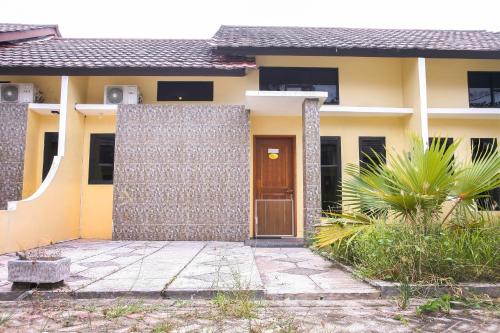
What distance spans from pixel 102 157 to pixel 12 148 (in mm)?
1919

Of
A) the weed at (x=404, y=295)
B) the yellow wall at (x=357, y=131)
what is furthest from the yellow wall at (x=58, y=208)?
the weed at (x=404, y=295)

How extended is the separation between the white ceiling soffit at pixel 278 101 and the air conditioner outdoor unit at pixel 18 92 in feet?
16.4

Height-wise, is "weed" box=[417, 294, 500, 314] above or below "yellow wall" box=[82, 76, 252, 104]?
below

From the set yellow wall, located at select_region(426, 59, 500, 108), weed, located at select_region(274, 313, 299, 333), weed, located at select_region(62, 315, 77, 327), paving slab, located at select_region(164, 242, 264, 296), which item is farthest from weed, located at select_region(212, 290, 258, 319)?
yellow wall, located at select_region(426, 59, 500, 108)

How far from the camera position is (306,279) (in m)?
4.67

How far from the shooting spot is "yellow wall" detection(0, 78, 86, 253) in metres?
7.11

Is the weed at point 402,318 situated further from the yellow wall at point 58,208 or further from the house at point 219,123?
the yellow wall at point 58,208

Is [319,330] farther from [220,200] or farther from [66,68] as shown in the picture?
[66,68]

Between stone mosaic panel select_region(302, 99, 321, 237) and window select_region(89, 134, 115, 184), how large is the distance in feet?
15.5

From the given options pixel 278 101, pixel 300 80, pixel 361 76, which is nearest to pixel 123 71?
pixel 278 101

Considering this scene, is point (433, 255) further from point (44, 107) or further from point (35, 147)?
point (35, 147)

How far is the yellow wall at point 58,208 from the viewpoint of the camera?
711 centimetres

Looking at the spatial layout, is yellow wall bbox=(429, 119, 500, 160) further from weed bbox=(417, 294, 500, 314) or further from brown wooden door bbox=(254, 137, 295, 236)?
weed bbox=(417, 294, 500, 314)

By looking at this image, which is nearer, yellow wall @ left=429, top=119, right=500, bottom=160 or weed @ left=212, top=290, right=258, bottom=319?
weed @ left=212, top=290, right=258, bottom=319
